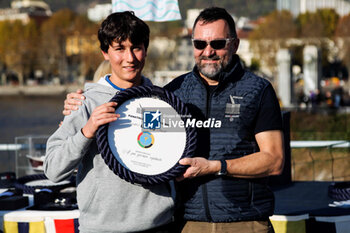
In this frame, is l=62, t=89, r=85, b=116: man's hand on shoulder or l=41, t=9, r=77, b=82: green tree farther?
l=41, t=9, r=77, b=82: green tree

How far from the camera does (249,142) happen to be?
2.79 meters

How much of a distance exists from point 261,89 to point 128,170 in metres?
0.75

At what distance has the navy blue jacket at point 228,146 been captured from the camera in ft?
9.09

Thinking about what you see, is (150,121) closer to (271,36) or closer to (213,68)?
(213,68)

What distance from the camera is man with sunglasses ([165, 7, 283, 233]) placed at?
275 centimetres

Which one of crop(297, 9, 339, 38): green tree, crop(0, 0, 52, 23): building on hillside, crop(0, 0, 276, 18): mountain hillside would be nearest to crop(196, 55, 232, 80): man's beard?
crop(0, 0, 276, 18): mountain hillside

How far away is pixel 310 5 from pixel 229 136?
5272 inches

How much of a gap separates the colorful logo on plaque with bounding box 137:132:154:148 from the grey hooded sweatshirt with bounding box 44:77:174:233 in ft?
0.62

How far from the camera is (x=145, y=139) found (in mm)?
2707

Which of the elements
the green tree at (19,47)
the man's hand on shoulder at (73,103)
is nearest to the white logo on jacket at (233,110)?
the man's hand on shoulder at (73,103)

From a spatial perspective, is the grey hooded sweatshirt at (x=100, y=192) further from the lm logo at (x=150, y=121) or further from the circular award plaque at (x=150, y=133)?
the lm logo at (x=150, y=121)

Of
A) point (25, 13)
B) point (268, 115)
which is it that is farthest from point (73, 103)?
point (25, 13)

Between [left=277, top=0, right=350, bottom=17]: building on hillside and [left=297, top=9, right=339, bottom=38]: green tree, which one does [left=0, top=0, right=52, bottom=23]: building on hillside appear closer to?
[left=277, top=0, right=350, bottom=17]: building on hillside

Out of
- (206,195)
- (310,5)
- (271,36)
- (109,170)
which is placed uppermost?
(310,5)
